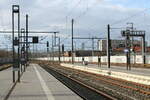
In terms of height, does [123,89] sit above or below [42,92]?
below

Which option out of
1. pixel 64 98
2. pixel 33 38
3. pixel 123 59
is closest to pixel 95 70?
pixel 33 38

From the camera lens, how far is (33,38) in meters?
63.6

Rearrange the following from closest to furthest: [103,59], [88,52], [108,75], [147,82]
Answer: [147,82] → [108,75] → [103,59] → [88,52]

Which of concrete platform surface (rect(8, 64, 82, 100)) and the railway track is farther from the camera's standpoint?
the railway track

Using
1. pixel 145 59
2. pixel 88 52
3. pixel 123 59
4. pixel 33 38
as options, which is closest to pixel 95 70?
pixel 33 38

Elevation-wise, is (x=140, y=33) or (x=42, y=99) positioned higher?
(x=140, y=33)

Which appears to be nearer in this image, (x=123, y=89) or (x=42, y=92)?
(x=42, y=92)

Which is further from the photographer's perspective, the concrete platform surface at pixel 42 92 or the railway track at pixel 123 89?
the railway track at pixel 123 89

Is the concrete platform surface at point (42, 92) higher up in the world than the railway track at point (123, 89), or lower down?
higher up

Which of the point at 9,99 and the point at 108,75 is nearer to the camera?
the point at 9,99

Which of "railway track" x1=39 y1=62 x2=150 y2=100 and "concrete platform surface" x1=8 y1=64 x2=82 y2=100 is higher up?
"concrete platform surface" x1=8 y1=64 x2=82 y2=100

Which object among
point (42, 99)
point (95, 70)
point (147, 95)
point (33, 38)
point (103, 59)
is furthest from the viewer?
point (103, 59)

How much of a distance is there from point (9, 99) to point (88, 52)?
172439mm

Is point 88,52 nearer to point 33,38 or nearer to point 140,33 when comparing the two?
point 140,33
